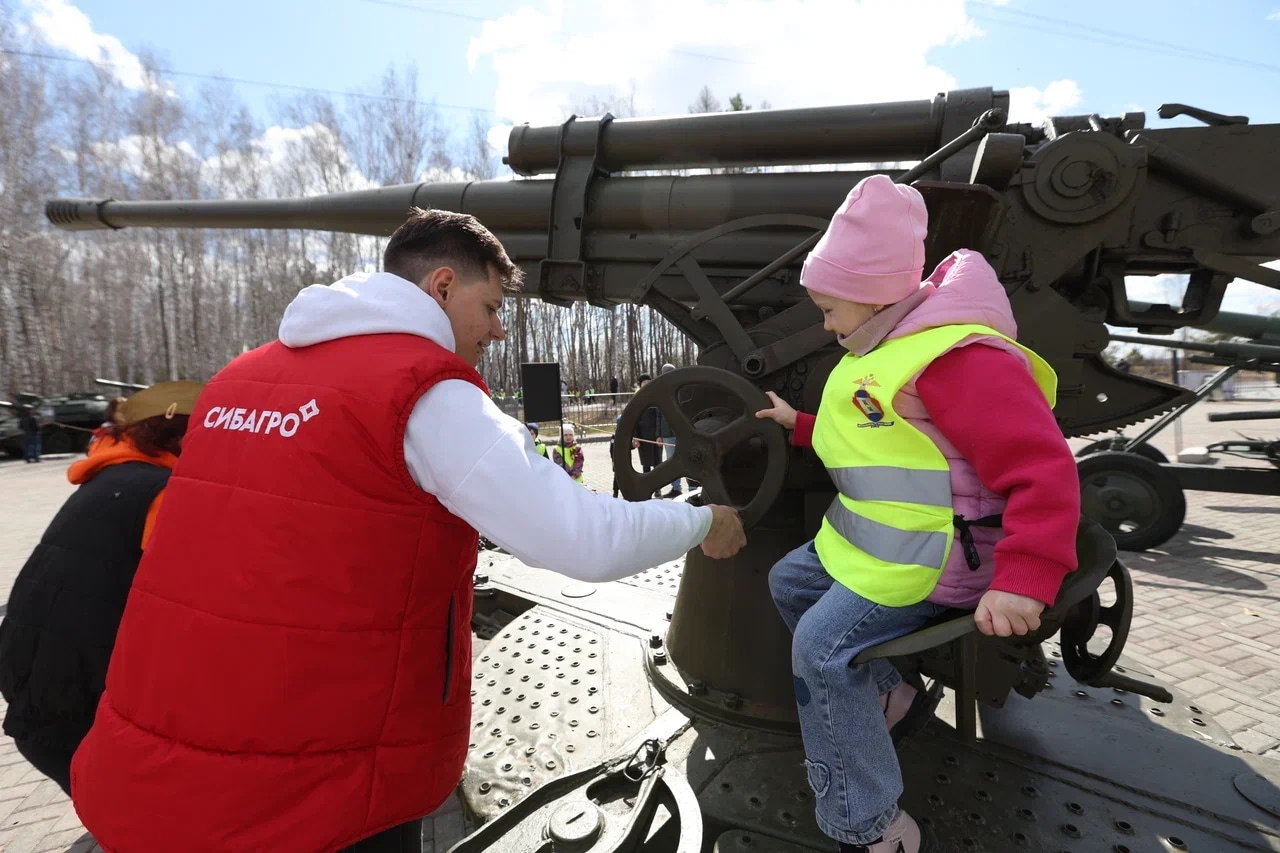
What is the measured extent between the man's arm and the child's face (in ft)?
2.59

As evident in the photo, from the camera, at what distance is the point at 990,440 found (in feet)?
4.69

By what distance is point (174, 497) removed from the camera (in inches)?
54.9

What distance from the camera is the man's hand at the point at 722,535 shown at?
1832 mm

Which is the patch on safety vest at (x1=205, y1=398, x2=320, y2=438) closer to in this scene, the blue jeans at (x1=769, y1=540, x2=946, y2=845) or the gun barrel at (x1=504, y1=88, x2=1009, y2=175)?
the blue jeans at (x1=769, y1=540, x2=946, y2=845)

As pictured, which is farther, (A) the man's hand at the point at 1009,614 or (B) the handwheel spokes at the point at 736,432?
(B) the handwheel spokes at the point at 736,432

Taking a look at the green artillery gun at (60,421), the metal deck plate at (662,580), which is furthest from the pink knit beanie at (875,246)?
the green artillery gun at (60,421)

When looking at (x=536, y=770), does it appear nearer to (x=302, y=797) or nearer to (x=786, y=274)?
(x=302, y=797)

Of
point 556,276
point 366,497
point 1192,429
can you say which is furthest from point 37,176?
point 1192,429

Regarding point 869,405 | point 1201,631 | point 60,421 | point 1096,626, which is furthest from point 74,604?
point 60,421

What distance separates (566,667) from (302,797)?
1677mm

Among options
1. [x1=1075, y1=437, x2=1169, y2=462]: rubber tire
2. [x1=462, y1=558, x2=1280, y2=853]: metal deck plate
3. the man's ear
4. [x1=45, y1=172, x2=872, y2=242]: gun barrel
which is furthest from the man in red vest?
[x1=1075, y1=437, x2=1169, y2=462]: rubber tire

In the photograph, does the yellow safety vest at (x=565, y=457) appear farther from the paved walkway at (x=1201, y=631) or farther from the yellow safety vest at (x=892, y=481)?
the yellow safety vest at (x=892, y=481)

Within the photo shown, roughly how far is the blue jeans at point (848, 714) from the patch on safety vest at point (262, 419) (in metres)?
1.20

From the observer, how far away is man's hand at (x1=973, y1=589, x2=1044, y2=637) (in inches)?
53.2
